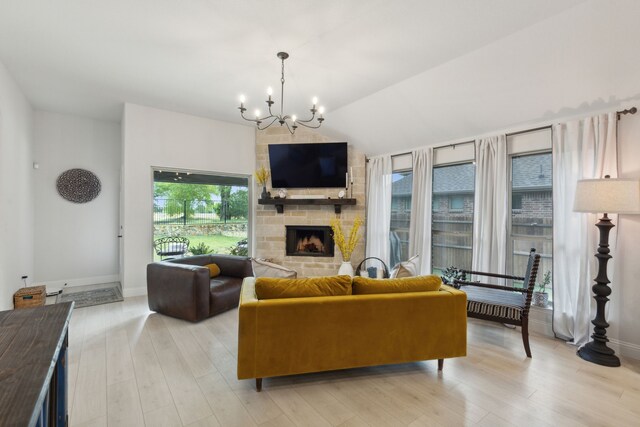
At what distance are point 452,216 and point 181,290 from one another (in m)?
3.85

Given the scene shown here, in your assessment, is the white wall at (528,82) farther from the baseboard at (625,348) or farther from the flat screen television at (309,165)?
the baseboard at (625,348)

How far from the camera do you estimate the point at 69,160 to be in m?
5.16

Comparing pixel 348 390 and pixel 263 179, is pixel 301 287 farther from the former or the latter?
pixel 263 179

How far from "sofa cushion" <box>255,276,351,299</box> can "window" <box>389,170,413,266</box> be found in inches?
119

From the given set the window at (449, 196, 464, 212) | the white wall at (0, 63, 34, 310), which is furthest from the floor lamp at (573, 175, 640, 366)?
the white wall at (0, 63, 34, 310)

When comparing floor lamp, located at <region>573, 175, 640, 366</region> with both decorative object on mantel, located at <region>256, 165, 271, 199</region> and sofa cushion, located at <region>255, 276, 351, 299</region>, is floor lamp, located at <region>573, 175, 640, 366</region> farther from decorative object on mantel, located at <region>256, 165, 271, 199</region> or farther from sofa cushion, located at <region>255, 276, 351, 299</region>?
decorative object on mantel, located at <region>256, 165, 271, 199</region>

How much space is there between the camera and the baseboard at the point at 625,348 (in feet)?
9.01

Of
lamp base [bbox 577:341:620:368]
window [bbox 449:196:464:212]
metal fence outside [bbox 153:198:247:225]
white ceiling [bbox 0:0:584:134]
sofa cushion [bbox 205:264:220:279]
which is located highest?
white ceiling [bbox 0:0:584:134]

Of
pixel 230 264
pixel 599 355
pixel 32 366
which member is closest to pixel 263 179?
pixel 230 264

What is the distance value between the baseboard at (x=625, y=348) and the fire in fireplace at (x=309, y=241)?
3.83 metres

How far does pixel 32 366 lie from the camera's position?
89 centimetres

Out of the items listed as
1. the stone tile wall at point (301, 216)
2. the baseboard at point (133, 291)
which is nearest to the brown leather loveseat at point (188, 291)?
the baseboard at point (133, 291)

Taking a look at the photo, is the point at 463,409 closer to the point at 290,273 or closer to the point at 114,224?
the point at 290,273

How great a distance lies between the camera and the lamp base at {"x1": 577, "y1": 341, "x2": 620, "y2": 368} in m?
2.62
